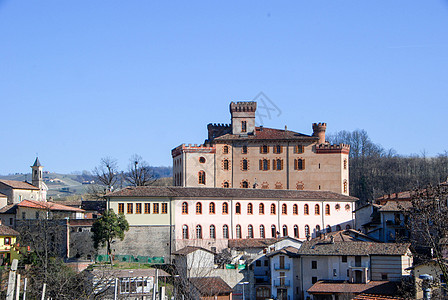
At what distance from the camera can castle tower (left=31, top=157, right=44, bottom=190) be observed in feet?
322

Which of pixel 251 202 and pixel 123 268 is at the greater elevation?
pixel 251 202

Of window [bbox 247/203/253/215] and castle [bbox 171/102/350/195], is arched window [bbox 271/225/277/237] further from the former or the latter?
castle [bbox 171/102/350/195]

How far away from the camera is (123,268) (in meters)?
52.9

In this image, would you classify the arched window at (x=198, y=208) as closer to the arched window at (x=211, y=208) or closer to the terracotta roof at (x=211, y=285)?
the arched window at (x=211, y=208)

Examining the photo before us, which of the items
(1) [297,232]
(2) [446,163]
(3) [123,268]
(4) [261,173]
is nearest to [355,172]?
(2) [446,163]

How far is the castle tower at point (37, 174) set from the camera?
98.2 metres

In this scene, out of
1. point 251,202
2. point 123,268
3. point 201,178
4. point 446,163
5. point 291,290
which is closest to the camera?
point 123,268

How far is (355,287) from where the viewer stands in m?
51.4

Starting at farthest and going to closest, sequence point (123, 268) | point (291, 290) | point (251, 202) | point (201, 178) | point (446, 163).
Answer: point (446, 163) → point (201, 178) → point (251, 202) → point (291, 290) → point (123, 268)

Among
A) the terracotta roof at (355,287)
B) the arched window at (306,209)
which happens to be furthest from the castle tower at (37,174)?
the terracotta roof at (355,287)

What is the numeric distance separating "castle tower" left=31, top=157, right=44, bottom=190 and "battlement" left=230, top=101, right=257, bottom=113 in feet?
105

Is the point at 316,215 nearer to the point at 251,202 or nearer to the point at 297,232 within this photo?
the point at 297,232

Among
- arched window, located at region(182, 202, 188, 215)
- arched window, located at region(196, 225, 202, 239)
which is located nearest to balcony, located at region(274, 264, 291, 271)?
arched window, located at region(196, 225, 202, 239)

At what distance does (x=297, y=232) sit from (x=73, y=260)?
67.7ft
